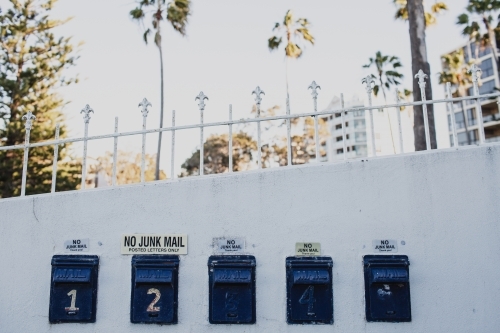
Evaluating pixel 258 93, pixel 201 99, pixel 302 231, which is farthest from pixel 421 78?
pixel 201 99

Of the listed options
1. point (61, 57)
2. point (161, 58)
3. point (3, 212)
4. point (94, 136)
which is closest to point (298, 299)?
point (94, 136)

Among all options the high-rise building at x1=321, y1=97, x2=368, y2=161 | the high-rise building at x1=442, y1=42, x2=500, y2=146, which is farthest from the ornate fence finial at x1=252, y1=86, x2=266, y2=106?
the high-rise building at x1=442, y1=42, x2=500, y2=146

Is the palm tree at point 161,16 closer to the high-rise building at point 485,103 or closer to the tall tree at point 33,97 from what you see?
the tall tree at point 33,97

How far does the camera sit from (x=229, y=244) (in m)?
5.49

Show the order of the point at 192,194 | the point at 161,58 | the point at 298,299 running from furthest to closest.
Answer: the point at 161,58 → the point at 192,194 → the point at 298,299

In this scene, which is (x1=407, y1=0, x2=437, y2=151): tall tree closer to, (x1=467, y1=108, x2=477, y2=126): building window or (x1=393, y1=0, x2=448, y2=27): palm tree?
(x1=393, y1=0, x2=448, y2=27): palm tree

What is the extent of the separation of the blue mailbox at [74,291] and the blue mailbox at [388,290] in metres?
3.12

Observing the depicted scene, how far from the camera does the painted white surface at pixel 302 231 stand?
5.19 meters

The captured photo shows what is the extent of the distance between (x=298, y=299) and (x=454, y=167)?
2.31 m

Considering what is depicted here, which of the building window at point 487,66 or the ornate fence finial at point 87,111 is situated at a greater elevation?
the building window at point 487,66

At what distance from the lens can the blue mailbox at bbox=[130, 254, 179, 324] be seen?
536 centimetres

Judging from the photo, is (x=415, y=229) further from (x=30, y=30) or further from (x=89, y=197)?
(x=30, y=30)

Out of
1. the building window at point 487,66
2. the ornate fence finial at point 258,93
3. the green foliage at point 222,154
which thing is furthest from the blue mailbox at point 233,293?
the building window at point 487,66

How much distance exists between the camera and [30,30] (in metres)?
20.2
